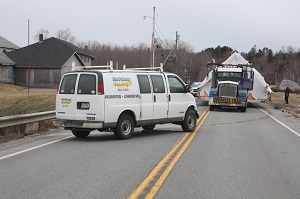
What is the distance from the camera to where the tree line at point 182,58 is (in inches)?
3327

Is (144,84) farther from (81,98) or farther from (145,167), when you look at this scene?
(145,167)

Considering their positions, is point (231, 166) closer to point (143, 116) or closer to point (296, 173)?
point (296, 173)

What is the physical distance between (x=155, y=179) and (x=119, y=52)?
3789 inches

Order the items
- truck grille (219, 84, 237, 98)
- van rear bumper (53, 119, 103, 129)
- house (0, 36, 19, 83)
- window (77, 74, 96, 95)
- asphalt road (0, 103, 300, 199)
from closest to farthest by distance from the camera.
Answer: asphalt road (0, 103, 300, 199) < van rear bumper (53, 119, 103, 129) < window (77, 74, 96, 95) < truck grille (219, 84, 237, 98) < house (0, 36, 19, 83)

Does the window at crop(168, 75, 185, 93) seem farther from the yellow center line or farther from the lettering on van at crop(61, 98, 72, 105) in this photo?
the lettering on van at crop(61, 98, 72, 105)

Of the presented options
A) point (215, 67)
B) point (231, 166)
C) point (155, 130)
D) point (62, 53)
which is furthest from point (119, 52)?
point (231, 166)

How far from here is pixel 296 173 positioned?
8422 millimetres

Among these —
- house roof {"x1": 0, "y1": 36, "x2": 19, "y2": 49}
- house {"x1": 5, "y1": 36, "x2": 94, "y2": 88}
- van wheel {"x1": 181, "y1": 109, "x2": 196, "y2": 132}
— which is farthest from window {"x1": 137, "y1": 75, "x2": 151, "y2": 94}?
house roof {"x1": 0, "y1": 36, "x2": 19, "y2": 49}

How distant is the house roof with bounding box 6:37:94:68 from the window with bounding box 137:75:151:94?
147ft

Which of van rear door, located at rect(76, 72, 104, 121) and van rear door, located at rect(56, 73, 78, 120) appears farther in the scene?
van rear door, located at rect(56, 73, 78, 120)

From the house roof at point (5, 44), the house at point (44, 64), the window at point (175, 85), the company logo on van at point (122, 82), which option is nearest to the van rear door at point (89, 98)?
the company logo on van at point (122, 82)

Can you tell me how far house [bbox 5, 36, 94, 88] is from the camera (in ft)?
187

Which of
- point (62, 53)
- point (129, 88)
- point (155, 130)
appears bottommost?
point (155, 130)

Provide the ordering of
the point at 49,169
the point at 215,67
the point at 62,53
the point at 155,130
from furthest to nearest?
1. the point at 62,53
2. the point at 215,67
3. the point at 155,130
4. the point at 49,169
